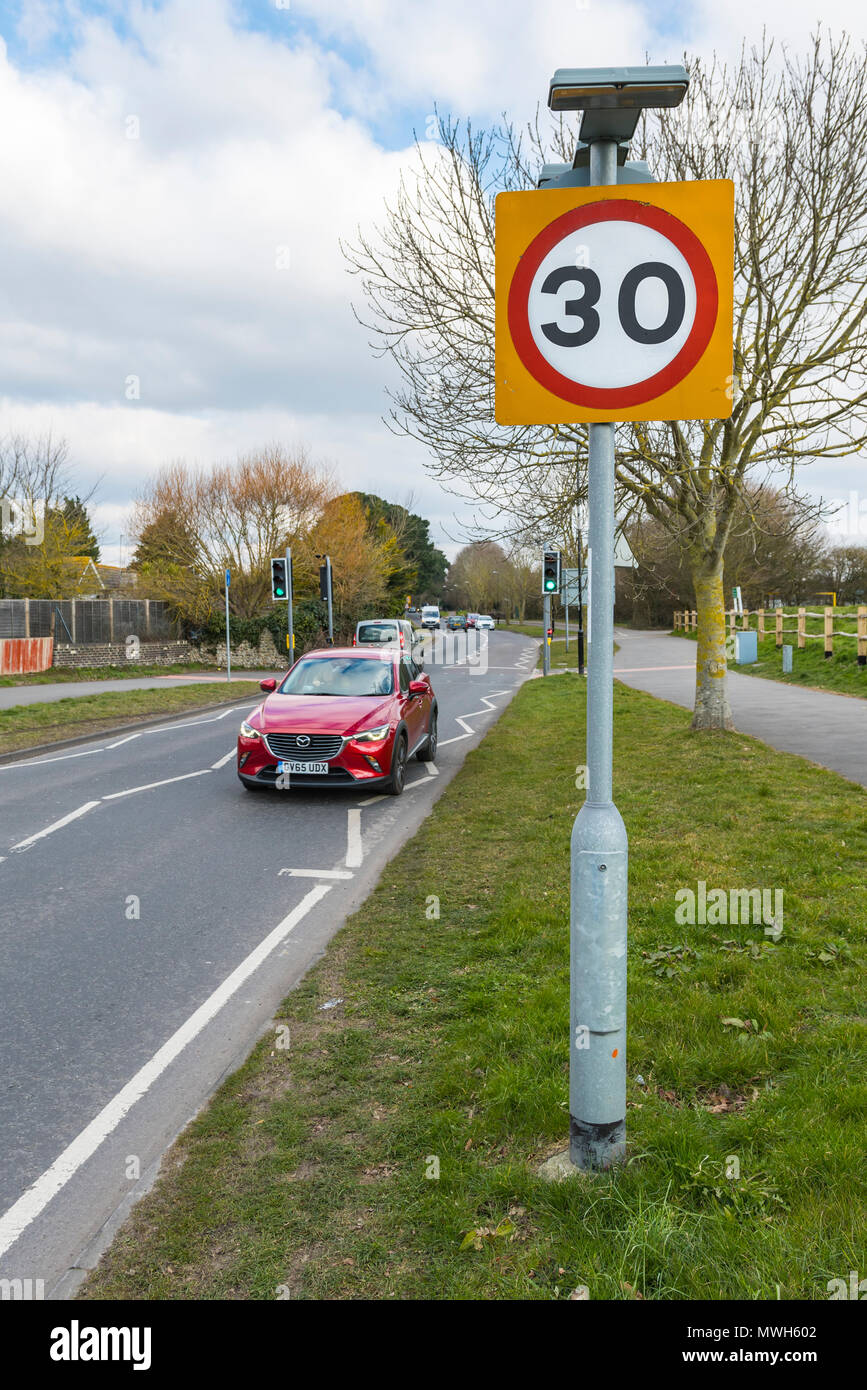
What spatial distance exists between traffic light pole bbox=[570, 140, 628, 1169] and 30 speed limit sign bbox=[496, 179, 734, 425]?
14 centimetres

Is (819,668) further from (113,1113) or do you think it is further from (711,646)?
(113,1113)

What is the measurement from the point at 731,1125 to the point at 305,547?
34338 mm

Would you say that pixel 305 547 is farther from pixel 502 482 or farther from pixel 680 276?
pixel 680 276

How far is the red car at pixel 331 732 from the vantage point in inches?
381

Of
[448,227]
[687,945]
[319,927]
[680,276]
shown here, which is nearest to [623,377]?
[680,276]

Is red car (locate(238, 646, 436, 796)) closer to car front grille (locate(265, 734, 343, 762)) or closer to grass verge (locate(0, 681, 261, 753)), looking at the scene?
car front grille (locate(265, 734, 343, 762))

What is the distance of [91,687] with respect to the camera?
25156 mm

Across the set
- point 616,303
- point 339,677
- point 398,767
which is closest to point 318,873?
point 398,767

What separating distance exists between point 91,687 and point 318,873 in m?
19.9

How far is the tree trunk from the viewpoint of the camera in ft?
42.1

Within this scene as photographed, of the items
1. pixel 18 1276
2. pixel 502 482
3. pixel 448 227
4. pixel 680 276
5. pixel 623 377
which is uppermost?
pixel 448 227

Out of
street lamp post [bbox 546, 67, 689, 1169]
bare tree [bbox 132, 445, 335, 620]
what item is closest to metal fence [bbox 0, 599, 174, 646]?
bare tree [bbox 132, 445, 335, 620]
